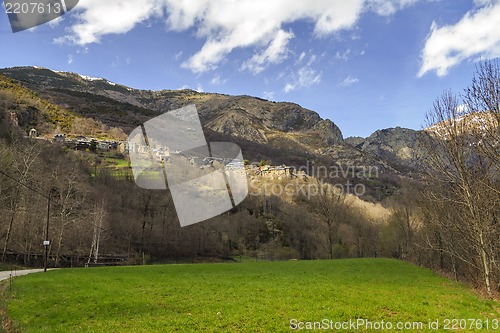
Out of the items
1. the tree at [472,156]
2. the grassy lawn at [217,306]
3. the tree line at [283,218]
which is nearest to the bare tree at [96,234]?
the tree line at [283,218]

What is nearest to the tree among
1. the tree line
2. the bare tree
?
the tree line

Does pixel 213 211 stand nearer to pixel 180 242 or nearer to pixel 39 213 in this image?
pixel 180 242

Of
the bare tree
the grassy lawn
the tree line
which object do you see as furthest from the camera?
the bare tree

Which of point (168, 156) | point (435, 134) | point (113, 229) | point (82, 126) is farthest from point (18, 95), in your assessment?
point (435, 134)

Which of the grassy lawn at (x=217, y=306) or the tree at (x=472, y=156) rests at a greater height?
the tree at (x=472, y=156)

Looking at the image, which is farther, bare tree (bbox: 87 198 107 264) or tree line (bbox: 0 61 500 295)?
bare tree (bbox: 87 198 107 264)

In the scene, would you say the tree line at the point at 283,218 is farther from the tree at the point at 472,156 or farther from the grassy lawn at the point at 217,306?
the grassy lawn at the point at 217,306

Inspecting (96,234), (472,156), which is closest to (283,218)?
(96,234)

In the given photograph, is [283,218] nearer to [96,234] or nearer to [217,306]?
[96,234]

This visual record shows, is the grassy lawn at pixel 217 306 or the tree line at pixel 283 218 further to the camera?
the tree line at pixel 283 218

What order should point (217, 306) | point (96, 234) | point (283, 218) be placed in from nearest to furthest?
point (217, 306) < point (96, 234) < point (283, 218)

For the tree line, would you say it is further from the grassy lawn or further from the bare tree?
the grassy lawn

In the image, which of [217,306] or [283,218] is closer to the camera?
[217,306]

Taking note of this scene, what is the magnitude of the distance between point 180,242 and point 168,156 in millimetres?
54814
